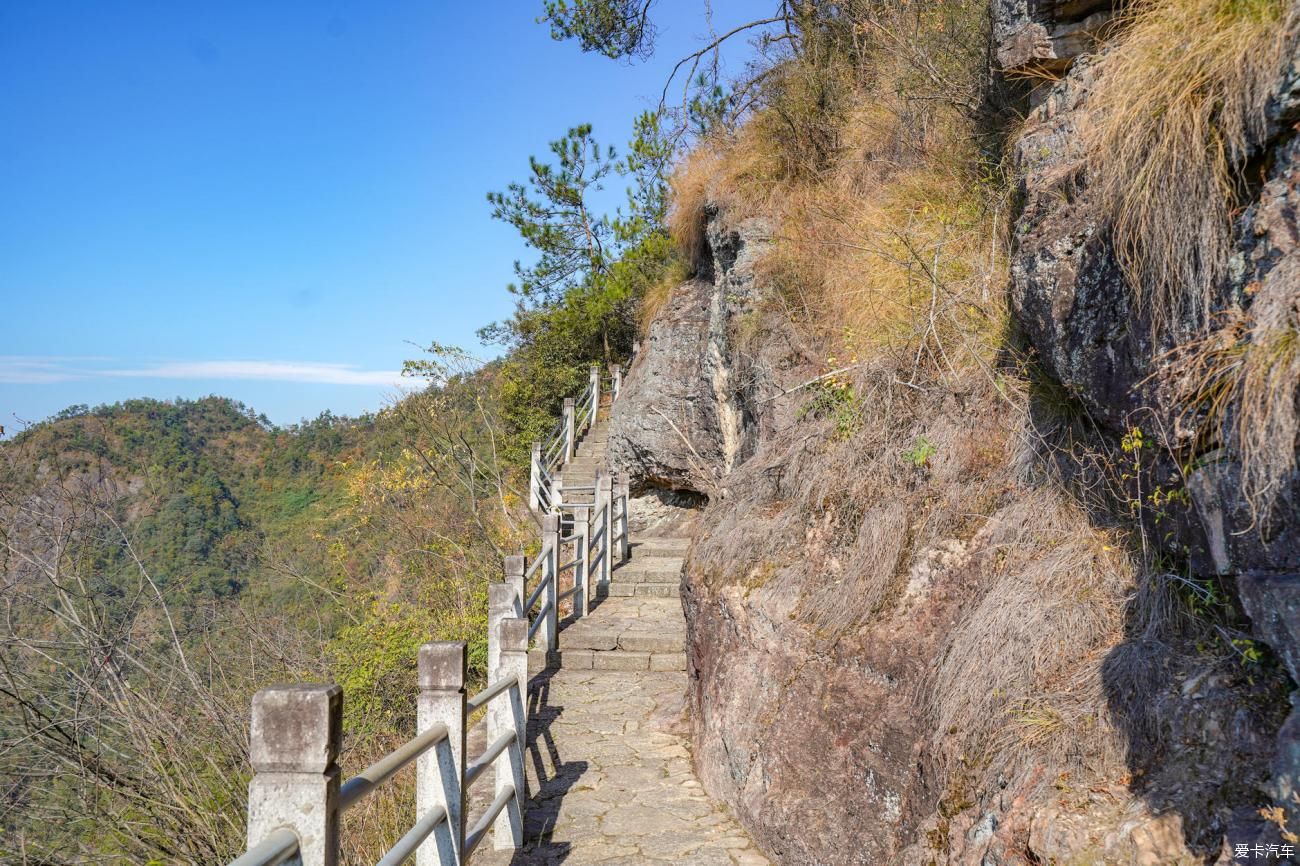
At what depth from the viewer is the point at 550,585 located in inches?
353

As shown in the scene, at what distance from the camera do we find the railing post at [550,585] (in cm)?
893

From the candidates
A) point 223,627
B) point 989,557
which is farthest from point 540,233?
point 989,557

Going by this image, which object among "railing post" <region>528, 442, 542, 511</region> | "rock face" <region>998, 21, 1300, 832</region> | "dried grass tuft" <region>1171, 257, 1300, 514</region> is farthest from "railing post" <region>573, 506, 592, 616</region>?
"dried grass tuft" <region>1171, 257, 1300, 514</region>

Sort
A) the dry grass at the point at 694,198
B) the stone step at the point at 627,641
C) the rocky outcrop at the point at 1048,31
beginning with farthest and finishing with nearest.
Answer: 1. the dry grass at the point at 694,198
2. the stone step at the point at 627,641
3. the rocky outcrop at the point at 1048,31

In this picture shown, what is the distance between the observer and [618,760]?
627cm

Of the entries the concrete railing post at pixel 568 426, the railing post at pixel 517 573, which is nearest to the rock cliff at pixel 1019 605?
the railing post at pixel 517 573

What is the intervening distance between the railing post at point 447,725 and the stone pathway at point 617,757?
1.21m

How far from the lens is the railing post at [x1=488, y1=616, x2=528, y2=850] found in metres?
4.70

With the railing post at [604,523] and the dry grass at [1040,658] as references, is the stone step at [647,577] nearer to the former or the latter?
the railing post at [604,523]

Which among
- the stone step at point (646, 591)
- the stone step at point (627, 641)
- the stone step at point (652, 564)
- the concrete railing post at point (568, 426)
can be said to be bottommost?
the stone step at point (627, 641)

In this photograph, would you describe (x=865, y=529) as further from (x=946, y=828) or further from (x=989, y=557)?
(x=946, y=828)

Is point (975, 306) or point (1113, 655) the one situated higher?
point (975, 306)

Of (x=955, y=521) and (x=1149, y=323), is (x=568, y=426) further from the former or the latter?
(x=1149, y=323)

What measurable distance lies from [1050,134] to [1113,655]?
2.68m
